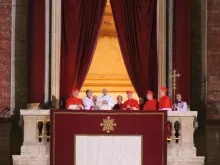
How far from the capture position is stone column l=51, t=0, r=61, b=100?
1753 cm

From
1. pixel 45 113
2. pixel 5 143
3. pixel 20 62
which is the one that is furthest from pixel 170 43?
pixel 5 143

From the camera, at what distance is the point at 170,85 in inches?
697

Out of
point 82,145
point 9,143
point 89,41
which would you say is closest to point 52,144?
point 82,145

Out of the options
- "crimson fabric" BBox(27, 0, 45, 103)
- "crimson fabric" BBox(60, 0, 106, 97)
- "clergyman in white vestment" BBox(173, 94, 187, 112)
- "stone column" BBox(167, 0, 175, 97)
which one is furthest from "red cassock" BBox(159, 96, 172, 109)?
"crimson fabric" BBox(27, 0, 45, 103)

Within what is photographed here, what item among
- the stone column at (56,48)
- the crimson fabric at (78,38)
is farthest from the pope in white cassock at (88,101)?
the stone column at (56,48)

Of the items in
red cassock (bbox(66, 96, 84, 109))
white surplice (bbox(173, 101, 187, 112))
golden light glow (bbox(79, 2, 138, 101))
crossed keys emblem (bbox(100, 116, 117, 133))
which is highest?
golden light glow (bbox(79, 2, 138, 101))

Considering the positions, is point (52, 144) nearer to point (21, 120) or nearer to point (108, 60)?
point (21, 120)

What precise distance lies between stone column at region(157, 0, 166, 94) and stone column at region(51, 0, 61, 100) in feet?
8.16

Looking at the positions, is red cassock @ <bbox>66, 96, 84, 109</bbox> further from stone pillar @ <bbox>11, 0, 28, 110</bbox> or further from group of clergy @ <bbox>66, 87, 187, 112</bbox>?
stone pillar @ <bbox>11, 0, 28, 110</bbox>

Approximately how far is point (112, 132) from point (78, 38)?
10.4 ft

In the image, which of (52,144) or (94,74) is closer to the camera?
(52,144)

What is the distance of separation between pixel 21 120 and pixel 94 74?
371 cm

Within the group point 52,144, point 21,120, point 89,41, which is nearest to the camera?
point 52,144

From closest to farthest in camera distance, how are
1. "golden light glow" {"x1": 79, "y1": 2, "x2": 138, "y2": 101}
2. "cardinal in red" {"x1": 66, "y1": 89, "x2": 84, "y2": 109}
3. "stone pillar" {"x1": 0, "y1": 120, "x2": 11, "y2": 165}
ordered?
"cardinal in red" {"x1": 66, "y1": 89, "x2": 84, "y2": 109}
"stone pillar" {"x1": 0, "y1": 120, "x2": 11, "y2": 165}
"golden light glow" {"x1": 79, "y1": 2, "x2": 138, "y2": 101}
